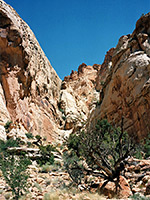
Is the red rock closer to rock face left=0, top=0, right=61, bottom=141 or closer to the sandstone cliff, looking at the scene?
the sandstone cliff

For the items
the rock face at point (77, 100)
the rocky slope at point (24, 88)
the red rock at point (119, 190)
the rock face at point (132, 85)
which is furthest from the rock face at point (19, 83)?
the red rock at point (119, 190)

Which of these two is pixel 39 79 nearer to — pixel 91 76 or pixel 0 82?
pixel 0 82

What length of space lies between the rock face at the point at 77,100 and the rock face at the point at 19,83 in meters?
6.52

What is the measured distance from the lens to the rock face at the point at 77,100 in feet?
130

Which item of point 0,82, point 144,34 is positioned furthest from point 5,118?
point 144,34

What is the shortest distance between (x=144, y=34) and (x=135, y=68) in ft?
19.3

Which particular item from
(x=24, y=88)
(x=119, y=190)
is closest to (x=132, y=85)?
(x=119, y=190)

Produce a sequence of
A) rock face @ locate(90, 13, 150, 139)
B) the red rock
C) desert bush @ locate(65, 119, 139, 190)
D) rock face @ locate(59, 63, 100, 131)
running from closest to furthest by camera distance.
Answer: the red rock < desert bush @ locate(65, 119, 139, 190) < rock face @ locate(90, 13, 150, 139) < rock face @ locate(59, 63, 100, 131)

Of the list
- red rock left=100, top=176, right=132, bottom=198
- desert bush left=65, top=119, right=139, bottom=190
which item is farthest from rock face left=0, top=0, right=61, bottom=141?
red rock left=100, top=176, right=132, bottom=198

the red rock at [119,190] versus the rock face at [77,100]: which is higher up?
the rock face at [77,100]

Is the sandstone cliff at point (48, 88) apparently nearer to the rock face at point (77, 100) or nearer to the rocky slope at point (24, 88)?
the rocky slope at point (24, 88)

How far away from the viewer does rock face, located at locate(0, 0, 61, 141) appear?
26.2 m

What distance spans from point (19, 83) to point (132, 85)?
17.1 metres

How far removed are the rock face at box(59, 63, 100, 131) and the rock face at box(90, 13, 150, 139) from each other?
11192mm
